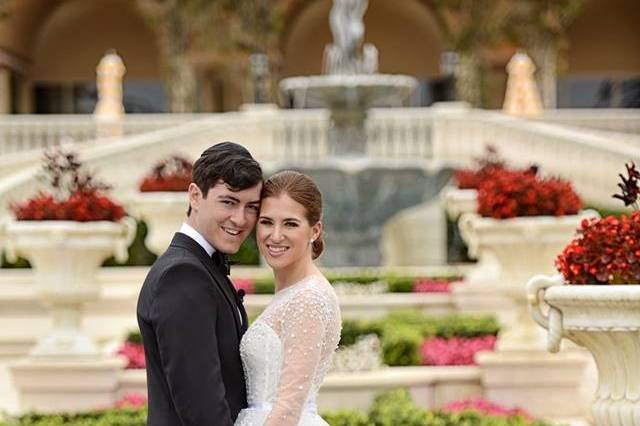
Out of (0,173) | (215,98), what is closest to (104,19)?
(215,98)

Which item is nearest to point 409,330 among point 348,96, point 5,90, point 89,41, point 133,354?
point 133,354

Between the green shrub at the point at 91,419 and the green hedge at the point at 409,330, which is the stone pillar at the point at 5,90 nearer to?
the green hedge at the point at 409,330

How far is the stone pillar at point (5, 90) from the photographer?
1423 inches

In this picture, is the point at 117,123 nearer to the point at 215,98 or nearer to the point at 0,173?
the point at 0,173

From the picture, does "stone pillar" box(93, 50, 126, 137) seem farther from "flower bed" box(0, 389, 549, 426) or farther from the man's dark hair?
the man's dark hair

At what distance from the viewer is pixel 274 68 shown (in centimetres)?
3644

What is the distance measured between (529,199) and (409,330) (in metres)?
1.36

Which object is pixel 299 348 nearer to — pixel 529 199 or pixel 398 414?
pixel 398 414

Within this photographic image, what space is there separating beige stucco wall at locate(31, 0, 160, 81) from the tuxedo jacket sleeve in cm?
3708

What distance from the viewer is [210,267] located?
13.3 ft

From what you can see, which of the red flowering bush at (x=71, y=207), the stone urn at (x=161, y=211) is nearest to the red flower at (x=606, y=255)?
the red flowering bush at (x=71, y=207)

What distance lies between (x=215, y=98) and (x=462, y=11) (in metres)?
8.62

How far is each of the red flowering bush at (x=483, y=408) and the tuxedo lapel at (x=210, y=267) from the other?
4.01 m

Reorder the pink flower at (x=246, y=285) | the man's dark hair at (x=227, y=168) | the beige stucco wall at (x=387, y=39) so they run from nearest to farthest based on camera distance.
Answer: the man's dark hair at (x=227, y=168), the pink flower at (x=246, y=285), the beige stucco wall at (x=387, y=39)
